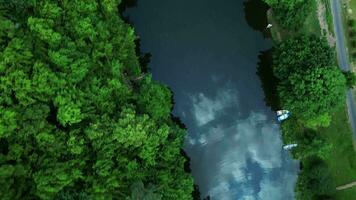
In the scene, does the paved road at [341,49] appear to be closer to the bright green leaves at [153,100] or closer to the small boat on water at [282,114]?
the small boat on water at [282,114]

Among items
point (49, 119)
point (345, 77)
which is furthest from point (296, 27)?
point (49, 119)

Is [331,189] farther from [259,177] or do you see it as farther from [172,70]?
[172,70]

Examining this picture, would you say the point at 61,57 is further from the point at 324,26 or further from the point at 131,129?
the point at 324,26

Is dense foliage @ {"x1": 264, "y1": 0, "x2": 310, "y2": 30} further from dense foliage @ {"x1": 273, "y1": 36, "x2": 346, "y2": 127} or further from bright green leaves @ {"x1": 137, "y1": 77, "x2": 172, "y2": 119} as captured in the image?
bright green leaves @ {"x1": 137, "y1": 77, "x2": 172, "y2": 119}

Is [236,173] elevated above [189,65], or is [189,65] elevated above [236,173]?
[189,65]

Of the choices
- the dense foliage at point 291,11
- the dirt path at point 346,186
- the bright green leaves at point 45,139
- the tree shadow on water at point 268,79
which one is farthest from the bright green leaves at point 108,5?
the dirt path at point 346,186
